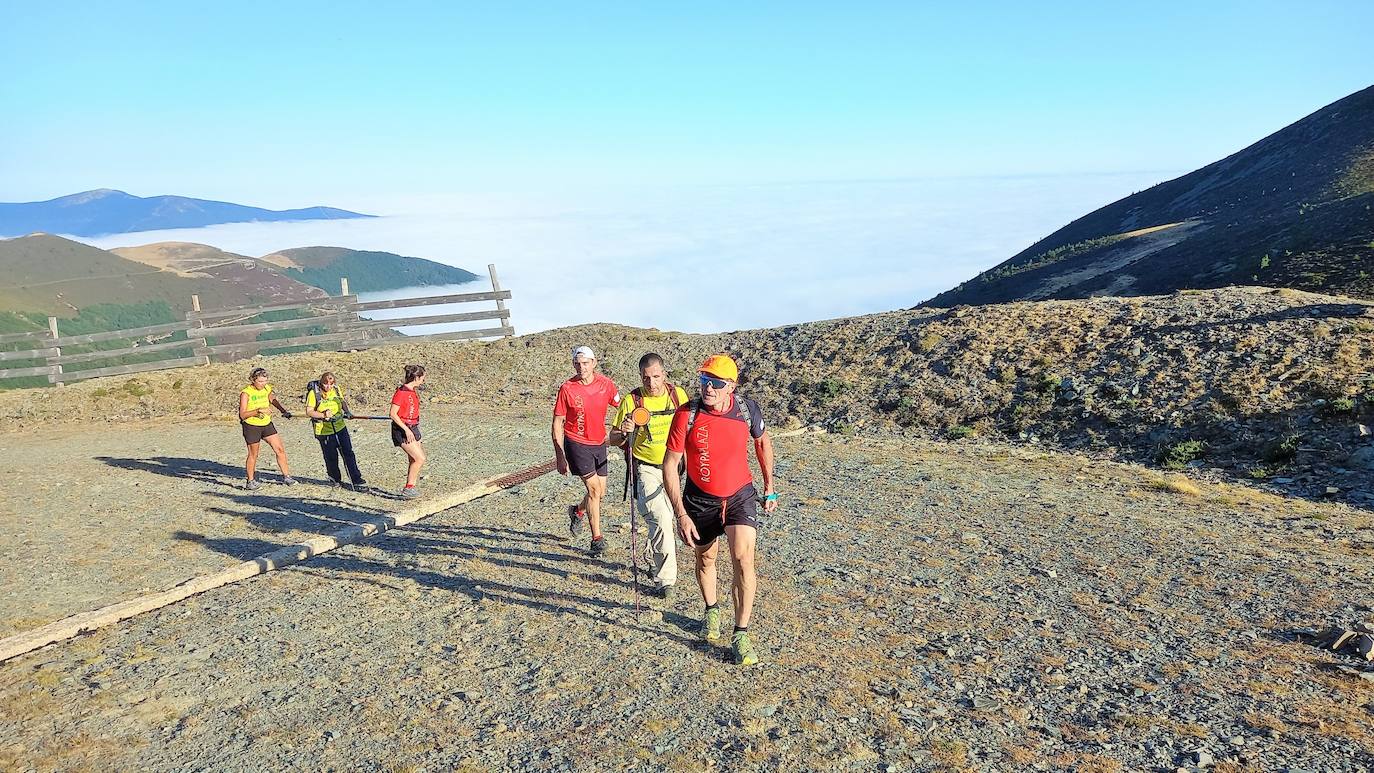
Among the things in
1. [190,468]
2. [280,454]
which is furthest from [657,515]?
[190,468]

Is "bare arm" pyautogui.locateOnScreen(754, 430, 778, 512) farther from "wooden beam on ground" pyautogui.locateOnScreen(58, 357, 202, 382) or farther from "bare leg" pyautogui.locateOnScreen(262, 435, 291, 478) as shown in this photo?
"wooden beam on ground" pyautogui.locateOnScreen(58, 357, 202, 382)

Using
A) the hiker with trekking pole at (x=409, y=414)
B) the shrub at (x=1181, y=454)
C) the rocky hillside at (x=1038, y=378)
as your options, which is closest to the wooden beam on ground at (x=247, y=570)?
the hiker with trekking pole at (x=409, y=414)

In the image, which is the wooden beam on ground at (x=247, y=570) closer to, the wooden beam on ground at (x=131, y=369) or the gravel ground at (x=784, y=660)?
the gravel ground at (x=784, y=660)

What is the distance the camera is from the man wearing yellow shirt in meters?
7.41

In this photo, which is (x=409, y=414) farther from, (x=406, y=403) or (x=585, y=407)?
(x=585, y=407)

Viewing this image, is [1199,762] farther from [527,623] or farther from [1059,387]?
[1059,387]

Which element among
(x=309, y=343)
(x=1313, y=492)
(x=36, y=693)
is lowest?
(x=1313, y=492)

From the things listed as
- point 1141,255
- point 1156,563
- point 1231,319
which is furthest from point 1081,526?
point 1141,255

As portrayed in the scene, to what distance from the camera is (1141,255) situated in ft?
117

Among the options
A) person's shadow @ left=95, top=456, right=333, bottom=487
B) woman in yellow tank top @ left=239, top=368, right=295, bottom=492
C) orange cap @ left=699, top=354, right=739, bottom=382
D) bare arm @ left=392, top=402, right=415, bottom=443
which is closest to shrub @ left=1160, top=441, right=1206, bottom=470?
orange cap @ left=699, top=354, right=739, bottom=382

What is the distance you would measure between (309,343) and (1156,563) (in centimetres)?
2560

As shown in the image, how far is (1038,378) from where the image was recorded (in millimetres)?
17078

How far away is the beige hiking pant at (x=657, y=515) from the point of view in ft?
24.5

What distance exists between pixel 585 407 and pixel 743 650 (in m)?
3.15
